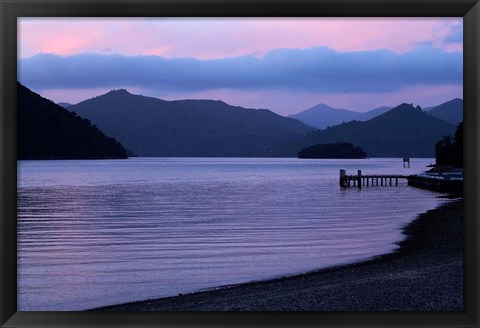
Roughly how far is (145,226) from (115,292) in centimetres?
1469

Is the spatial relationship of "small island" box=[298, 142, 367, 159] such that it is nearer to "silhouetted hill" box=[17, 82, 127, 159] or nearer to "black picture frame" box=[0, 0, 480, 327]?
"silhouetted hill" box=[17, 82, 127, 159]

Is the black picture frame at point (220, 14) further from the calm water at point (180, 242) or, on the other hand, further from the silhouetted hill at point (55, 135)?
the silhouetted hill at point (55, 135)

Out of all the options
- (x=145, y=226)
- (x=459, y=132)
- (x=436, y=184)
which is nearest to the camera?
(x=145, y=226)

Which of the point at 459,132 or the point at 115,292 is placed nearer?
the point at 115,292

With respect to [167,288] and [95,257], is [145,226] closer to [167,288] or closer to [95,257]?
[95,257]

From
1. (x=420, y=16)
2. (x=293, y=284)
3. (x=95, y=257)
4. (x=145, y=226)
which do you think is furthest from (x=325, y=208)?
(x=420, y=16)

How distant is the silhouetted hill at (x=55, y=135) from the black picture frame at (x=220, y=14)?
104 meters

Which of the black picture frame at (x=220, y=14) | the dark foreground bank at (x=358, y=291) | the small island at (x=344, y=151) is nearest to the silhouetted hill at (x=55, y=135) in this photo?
the small island at (x=344, y=151)

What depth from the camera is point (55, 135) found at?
128250 mm

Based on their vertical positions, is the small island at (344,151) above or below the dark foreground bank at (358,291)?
above

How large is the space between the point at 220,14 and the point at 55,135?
130m

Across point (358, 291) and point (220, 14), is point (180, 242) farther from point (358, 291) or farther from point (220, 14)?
point (220, 14)

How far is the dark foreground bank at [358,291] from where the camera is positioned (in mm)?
7941
